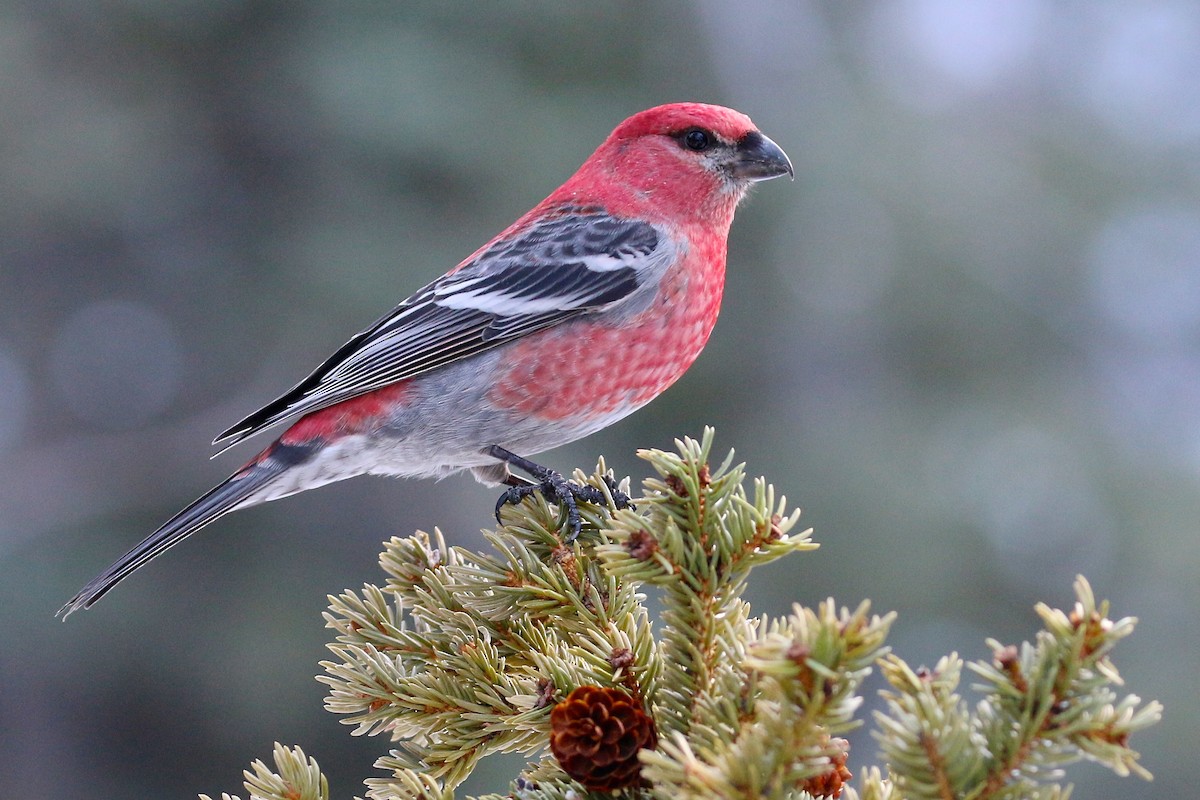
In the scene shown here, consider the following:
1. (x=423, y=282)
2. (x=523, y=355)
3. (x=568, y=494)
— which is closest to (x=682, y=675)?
(x=568, y=494)

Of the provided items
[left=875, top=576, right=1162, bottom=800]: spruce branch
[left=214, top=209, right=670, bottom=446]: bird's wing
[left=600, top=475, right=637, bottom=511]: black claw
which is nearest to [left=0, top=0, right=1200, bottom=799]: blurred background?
[left=214, top=209, right=670, bottom=446]: bird's wing

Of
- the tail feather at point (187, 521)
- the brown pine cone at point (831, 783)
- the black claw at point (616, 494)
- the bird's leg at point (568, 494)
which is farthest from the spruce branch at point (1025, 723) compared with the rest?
the tail feather at point (187, 521)

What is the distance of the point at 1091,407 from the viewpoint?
6742 millimetres

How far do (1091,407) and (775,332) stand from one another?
2152 mm

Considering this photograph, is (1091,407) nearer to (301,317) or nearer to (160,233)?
(301,317)

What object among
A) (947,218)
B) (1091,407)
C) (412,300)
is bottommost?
(412,300)

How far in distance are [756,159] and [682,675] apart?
179 cm

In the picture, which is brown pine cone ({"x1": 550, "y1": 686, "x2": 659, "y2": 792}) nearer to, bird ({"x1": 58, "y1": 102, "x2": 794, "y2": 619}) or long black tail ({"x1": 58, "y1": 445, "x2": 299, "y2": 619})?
bird ({"x1": 58, "y1": 102, "x2": 794, "y2": 619})

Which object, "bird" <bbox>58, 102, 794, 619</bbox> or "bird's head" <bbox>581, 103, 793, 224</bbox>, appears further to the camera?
"bird's head" <bbox>581, 103, 793, 224</bbox>

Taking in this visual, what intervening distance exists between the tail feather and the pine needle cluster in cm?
70

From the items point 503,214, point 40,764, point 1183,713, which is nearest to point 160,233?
point 503,214

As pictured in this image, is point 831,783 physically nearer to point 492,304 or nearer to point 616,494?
point 616,494

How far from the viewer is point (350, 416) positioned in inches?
91.4

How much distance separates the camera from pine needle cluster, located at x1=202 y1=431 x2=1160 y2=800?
0.83m
